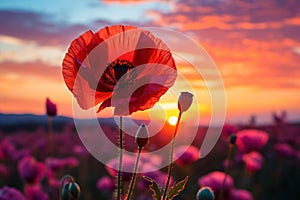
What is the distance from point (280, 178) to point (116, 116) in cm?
621

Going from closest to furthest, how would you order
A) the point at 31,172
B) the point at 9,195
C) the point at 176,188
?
the point at 176,188 → the point at 9,195 → the point at 31,172

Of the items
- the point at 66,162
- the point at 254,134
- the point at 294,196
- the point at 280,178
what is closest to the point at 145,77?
the point at 254,134

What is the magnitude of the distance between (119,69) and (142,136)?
0.82ft

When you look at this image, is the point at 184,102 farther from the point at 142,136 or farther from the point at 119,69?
the point at 119,69

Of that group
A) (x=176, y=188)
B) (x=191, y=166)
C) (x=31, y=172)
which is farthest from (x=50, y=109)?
(x=191, y=166)

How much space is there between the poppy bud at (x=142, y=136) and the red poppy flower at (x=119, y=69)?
5 cm

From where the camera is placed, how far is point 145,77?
132cm

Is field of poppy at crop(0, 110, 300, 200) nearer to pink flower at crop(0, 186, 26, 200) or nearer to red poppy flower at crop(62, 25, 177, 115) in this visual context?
pink flower at crop(0, 186, 26, 200)

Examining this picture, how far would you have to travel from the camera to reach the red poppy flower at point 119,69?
4.15 feet

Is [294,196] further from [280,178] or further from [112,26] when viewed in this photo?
[112,26]

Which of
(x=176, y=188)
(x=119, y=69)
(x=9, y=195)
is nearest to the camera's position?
(x=176, y=188)

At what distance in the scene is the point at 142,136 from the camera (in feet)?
3.93

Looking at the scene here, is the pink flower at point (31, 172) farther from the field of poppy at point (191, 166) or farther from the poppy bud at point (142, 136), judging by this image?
the poppy bud at point (142, 136)

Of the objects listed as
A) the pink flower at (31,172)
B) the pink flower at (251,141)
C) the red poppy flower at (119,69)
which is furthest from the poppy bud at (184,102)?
the pink flower at (251,141)
